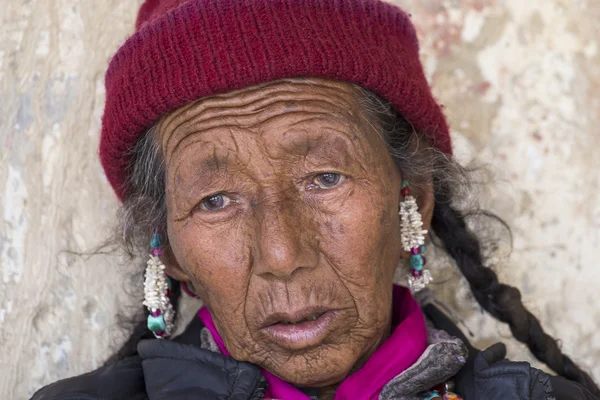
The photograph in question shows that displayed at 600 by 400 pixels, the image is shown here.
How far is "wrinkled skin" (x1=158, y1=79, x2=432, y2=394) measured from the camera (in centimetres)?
221

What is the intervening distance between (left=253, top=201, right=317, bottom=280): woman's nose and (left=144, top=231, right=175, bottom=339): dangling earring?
0.54 meters

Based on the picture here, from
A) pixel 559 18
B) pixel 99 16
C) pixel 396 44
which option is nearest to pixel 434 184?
pixel 396 44

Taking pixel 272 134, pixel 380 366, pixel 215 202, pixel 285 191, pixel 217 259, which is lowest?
pixel 380 366

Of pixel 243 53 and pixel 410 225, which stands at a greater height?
pixel 243 53

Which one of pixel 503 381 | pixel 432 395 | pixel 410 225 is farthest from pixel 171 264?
pixel 503 381

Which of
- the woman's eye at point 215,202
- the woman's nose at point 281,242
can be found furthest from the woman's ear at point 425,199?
the woman's eye at point 215,202

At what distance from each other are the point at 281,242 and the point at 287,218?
9cm

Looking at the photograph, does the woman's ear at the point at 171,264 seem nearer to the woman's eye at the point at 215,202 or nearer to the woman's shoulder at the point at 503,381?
the woman's eye at the point at 215,202

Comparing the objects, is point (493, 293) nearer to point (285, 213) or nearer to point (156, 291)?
point (285, 213)

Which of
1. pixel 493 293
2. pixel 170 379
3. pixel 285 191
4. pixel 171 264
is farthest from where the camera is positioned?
pixel 493 293

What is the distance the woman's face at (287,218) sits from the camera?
2205mm

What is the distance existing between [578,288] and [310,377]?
1661 mm

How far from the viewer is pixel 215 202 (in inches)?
91.7

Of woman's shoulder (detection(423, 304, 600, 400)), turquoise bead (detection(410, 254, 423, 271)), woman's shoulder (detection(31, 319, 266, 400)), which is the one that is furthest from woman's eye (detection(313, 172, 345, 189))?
woman's shoulder (detection(423, 304, 600, 400))
